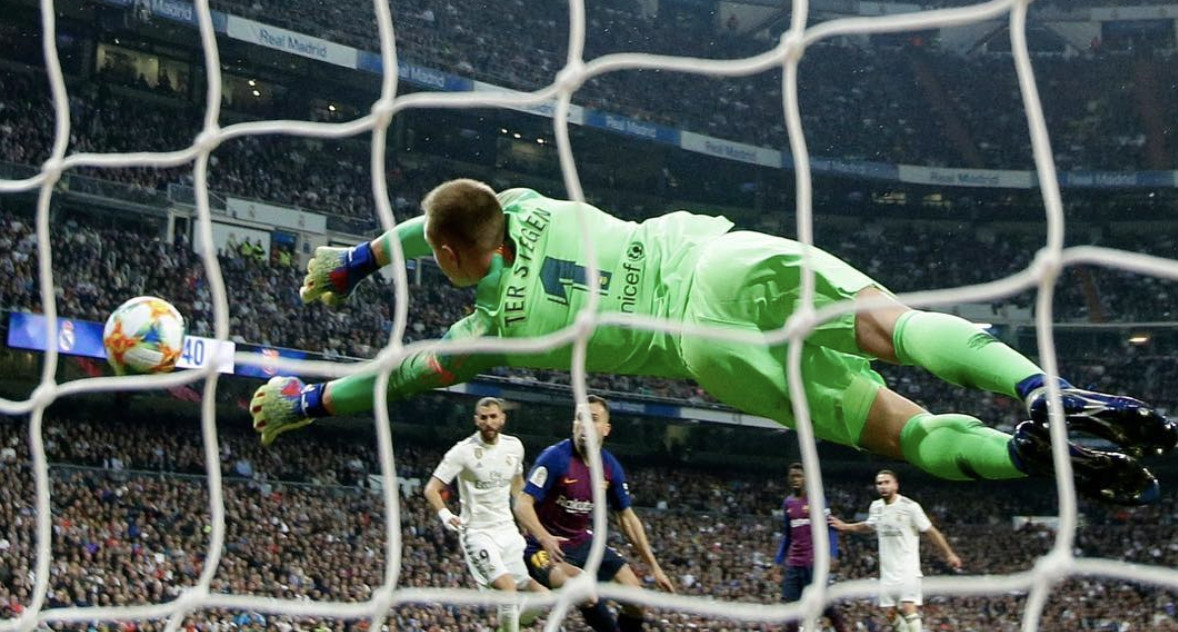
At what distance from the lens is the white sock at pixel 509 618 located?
6.08 metres

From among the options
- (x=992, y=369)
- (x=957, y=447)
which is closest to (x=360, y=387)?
(x=957, y=447)

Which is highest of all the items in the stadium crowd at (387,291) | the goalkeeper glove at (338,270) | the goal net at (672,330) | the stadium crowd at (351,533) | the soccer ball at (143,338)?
the stadium crowd at (387,291)

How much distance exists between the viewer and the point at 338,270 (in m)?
4.17

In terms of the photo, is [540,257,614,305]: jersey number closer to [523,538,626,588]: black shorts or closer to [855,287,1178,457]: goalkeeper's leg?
[855,287,1178,457]: goalkeeper's leg

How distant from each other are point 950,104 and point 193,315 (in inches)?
690

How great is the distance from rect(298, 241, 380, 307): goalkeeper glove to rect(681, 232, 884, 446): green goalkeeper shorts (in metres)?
1.14

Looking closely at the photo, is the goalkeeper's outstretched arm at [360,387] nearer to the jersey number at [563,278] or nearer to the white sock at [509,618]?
the jersey number at [563,278]

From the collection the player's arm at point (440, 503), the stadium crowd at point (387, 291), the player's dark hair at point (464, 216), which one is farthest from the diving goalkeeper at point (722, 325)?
the stadium crowd at point (387, 291)

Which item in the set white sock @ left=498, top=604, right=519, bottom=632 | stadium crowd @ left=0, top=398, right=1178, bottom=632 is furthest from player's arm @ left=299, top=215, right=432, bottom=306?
stadium crowd @ left=0, top=398, right=1178, bottom=632

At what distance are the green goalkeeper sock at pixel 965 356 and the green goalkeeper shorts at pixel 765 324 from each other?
230 millimetres

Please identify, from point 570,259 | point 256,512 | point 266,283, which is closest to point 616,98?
point 266,283

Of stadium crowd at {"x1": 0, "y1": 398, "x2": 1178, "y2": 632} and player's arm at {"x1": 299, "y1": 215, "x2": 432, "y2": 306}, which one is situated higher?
stadium crowd at {"x1": 0, "y1": 398, "x2": 1178, "y2": 632}

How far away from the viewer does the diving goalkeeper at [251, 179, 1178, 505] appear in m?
3.18

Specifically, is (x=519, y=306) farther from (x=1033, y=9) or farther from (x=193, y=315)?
(x=1033, y=9)
